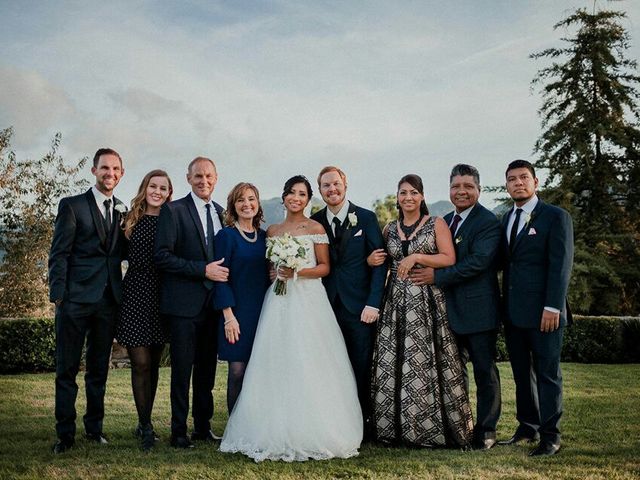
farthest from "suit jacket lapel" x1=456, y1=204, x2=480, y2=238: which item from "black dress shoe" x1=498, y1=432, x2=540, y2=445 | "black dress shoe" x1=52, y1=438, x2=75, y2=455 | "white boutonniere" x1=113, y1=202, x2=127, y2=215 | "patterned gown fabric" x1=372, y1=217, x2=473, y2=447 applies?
"black dress shoe" x1=52, y1=438, x2=75, y2=455

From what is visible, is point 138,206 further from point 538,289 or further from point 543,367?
point 543,367

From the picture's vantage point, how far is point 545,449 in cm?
536

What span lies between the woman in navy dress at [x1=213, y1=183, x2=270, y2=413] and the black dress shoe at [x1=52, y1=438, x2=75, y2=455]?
61.7 inches

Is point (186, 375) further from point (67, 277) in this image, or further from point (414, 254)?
point (414, 254)

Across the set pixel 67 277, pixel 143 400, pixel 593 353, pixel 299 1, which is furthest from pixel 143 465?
pixel 593 353

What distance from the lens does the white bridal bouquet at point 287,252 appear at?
17.7 feet

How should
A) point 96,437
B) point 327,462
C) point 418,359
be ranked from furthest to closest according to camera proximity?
point 96,437 → point 418,359 → point 327,462

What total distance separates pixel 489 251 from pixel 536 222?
502 millimetres

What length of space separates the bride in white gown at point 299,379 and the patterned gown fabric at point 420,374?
0.35m

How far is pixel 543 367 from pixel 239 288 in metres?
2.93

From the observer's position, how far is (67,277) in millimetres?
5695

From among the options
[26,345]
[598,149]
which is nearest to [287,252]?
[26,345]

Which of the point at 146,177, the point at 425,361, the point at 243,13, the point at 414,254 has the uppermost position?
the point at 243,13

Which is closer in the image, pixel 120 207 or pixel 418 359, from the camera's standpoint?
pixel 418 359
